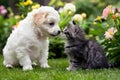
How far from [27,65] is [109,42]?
5.55ft

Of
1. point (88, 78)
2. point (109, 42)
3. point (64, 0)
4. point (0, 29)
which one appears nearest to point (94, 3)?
point (64, 0)

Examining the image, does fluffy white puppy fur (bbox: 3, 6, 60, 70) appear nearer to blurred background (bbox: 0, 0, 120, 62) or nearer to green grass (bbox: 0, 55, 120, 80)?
green grass (bbox: 0, 55, 120, 80)

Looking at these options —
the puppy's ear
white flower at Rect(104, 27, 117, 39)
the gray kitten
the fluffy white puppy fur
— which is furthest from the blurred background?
the puppy's ear

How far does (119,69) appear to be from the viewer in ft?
26.2

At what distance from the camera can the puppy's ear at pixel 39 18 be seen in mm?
7918

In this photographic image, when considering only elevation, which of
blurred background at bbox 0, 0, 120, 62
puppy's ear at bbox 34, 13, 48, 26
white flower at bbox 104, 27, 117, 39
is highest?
puppy's ear at bbox 34, 13, 48, 26

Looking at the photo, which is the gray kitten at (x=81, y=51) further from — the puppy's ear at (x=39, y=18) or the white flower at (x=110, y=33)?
the puppy's ear at (x=39, y=18)

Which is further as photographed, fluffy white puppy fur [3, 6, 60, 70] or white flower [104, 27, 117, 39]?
white flower [104, 27, 117, 39]

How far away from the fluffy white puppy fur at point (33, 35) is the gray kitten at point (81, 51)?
0.30 meters

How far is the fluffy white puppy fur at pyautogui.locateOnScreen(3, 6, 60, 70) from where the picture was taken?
26.1 feet

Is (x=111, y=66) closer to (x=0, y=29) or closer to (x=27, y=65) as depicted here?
(x=27, y=65)

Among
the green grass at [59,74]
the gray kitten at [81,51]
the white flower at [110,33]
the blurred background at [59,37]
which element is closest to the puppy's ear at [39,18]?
the gray kitten at [81,51]

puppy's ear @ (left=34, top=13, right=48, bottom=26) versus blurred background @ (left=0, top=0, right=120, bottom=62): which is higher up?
puppy's ear @ (left=34, top=13, right=48, bottom=26)

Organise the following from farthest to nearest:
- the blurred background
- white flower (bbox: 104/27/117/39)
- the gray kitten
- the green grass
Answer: the blurred background → white flower (bbox: 104/27/117/39) → the gray kitten → the green grass
